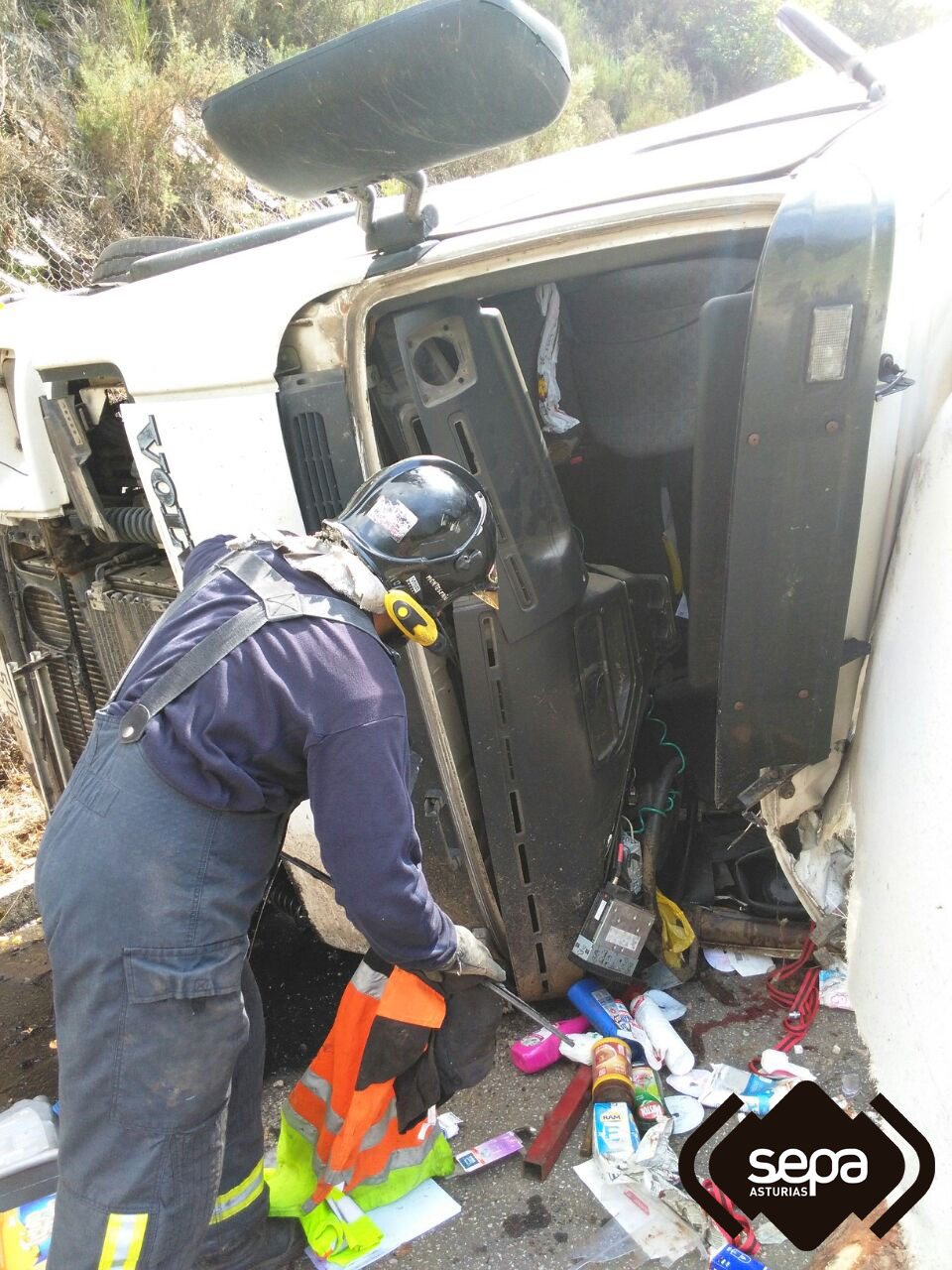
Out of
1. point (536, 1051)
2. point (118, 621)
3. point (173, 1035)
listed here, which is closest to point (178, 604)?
point (173, 1035)

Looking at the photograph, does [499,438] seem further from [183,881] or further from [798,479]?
[183,881]

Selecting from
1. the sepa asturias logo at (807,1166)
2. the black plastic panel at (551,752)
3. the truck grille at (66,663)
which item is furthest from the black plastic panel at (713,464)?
the truck grille at (66,663)

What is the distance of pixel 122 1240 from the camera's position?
1.60 m

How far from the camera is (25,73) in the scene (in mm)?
6875

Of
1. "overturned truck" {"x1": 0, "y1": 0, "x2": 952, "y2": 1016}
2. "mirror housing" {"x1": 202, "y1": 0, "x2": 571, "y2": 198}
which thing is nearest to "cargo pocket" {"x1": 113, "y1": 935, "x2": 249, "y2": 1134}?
"overturned truck" {"x1": 0, "y1": 0, "x2": 952, "y2": 1016}

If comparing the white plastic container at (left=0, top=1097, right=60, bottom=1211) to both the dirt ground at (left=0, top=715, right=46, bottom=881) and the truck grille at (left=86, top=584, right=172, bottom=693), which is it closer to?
the truck grille at (left=86, top=584, right=172, bottom=693)

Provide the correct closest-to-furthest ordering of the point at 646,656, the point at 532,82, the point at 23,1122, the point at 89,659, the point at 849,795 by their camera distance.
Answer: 1. the point at 532,82
2. the point at 849,795
3. the point at 23,1122
4. the point at 646,656
5. the point at 89,659

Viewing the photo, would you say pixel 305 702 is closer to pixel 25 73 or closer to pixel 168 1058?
pixel 168 1058

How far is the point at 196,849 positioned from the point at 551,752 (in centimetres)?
89

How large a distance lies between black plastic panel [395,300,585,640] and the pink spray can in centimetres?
100

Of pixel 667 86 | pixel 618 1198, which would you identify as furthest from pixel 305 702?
pixel 667 86

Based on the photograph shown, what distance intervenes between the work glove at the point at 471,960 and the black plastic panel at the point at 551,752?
0.27 meters

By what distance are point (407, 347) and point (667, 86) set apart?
1407 centimetres

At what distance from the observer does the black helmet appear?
174 centimetres
